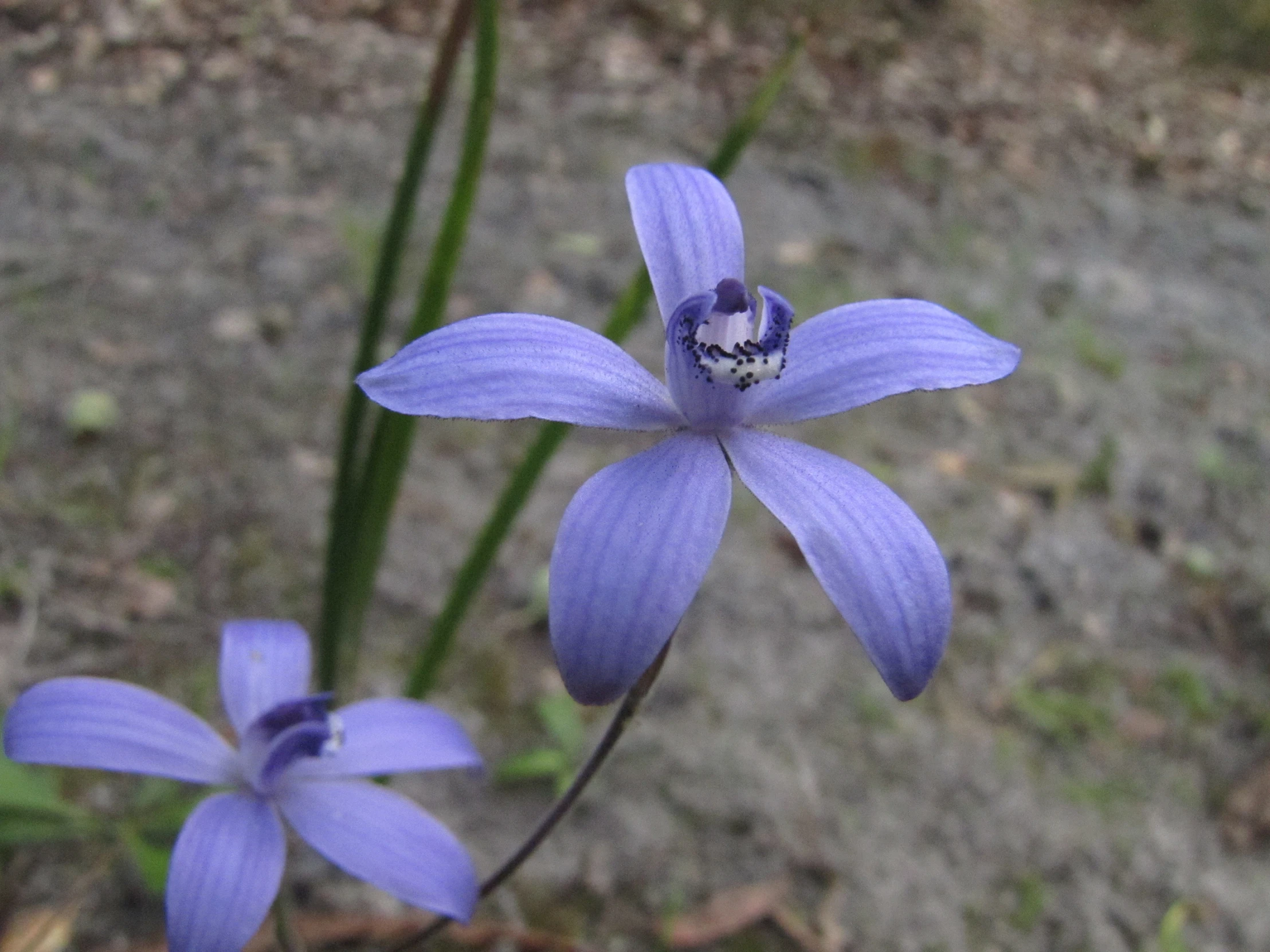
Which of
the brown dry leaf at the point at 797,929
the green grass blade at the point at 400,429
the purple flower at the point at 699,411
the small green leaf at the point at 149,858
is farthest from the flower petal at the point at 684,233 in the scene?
the brown dry leaf at the point at 797,929

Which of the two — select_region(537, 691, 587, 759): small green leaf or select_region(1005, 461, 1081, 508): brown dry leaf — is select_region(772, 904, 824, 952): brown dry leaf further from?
select_region(1005, 461, 1081, 508): brown dry leaf

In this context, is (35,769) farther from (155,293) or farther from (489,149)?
(489,149)

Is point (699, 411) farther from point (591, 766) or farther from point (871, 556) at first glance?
point (591, 766)

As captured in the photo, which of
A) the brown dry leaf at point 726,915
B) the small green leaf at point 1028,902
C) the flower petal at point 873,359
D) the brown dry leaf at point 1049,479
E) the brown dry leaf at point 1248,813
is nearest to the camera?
the flower petal at point 873,359

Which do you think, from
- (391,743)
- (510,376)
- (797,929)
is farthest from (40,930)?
(510,376)

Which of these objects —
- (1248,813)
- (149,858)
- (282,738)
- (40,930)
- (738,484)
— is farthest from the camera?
(738,484)

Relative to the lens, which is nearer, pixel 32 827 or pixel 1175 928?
pixel 32 827

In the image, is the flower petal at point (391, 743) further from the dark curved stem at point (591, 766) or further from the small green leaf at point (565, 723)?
the small green leaf at point (565, 723)
